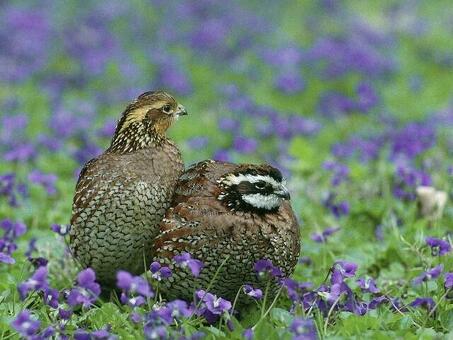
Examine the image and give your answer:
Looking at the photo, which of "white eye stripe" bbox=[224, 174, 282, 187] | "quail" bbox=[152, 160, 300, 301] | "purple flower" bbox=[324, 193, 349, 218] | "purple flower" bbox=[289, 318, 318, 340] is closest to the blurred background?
"purple flower" bbox=[324, 193, 349, 218]

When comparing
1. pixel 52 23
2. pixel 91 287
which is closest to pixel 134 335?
pixel 91 287

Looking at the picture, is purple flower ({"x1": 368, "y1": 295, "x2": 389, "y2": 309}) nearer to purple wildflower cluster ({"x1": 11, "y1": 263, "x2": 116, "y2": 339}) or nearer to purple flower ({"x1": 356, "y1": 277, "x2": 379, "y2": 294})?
purple flower ({"x1": 356, "y1": 277, "x2": 379, "y2": 294})

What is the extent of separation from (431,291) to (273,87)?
7.72 metres

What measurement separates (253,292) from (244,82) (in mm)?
8867

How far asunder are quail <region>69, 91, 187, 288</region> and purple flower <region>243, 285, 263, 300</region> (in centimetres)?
75

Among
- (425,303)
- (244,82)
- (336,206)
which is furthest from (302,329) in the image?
(244,82)

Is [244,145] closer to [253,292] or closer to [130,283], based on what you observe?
[253,292]

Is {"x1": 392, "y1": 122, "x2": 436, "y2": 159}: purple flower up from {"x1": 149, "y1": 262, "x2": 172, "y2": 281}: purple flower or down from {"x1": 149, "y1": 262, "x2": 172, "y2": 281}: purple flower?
down

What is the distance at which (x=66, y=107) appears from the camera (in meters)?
12.5

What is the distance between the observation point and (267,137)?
11367 mm

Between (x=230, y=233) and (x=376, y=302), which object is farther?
(x=230, y=233)

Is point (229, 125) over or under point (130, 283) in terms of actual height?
under

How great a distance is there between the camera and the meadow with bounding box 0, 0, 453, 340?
208 inches

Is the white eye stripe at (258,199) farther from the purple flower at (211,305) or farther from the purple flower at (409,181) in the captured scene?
the purple flower at (409,181)
